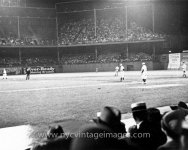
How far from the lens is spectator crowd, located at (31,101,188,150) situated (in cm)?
166

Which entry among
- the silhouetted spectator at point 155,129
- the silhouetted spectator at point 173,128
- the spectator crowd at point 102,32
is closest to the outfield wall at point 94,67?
the spectator crowd at point 102,32

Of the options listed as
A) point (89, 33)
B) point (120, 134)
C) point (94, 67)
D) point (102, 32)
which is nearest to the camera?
point (120, 134)

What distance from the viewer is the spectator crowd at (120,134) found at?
1.66 metres

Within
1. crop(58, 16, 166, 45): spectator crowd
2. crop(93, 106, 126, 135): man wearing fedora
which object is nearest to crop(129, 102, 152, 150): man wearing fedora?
crop(93, 106, 126, 135): man wearing fedora

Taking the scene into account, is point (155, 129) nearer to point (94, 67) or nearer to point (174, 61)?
point (174, 61)

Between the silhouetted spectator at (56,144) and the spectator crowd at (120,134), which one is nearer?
the spectator crowd at (120,134)

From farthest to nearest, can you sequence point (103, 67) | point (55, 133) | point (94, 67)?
point (94, 67)
point (103, 67)
point (55, 133)

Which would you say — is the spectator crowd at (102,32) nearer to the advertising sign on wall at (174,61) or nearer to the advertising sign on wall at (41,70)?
the advertising sign on wall at (174,61)

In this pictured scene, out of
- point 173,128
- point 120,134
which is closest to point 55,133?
point 120,134

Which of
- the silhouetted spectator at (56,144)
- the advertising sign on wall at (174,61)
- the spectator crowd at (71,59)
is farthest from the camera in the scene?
the spectator crowd at (71,59)

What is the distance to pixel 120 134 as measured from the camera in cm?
259

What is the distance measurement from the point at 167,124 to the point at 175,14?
52.1 meters

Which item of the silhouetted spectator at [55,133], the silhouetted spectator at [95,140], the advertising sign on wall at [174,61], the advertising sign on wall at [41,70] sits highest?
the advertising sign on wall at [174,61]

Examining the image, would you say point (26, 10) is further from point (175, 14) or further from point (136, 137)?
point (136, 137)
